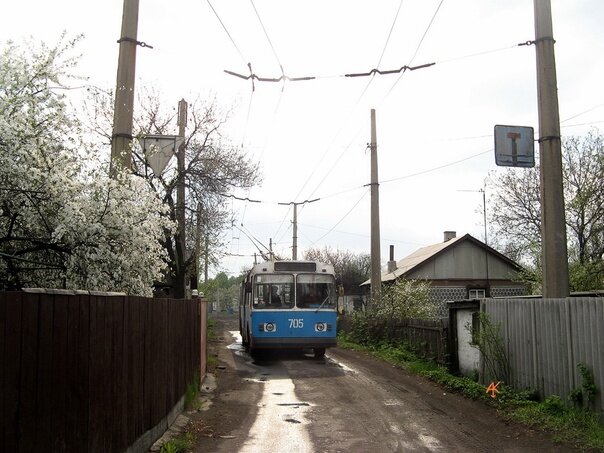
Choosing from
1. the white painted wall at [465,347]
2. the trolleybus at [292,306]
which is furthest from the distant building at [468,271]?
the white painted wall at [465,347]

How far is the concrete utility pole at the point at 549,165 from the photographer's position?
32.2 feet

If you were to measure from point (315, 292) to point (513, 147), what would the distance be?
841 centimetres

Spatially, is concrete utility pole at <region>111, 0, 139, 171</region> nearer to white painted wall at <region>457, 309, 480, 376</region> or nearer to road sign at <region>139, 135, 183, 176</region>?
road sign at <region>139, 135, 183, 176</region>

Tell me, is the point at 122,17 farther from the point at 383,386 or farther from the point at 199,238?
the point at 199,238

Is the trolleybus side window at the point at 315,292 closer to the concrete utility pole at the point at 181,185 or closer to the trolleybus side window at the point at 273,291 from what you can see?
the trolleybus side window at the point at 273,291

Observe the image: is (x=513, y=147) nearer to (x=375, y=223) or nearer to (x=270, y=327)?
(x=270, y=327)

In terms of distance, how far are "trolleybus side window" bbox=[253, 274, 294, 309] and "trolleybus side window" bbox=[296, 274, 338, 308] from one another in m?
0.27

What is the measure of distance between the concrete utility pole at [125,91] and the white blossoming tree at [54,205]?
41 cm

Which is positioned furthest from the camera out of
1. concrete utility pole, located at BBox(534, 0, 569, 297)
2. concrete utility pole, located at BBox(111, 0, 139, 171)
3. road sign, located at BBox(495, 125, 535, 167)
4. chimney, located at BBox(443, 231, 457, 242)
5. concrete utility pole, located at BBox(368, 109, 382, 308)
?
chimney, located at BBox(443, 231, 457, 242)

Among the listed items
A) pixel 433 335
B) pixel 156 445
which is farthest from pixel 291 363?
pixel 156 445

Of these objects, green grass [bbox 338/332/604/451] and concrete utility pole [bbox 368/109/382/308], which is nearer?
green grass [bbox 338/332/604/451]

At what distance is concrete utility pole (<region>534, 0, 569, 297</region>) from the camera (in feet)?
32.2

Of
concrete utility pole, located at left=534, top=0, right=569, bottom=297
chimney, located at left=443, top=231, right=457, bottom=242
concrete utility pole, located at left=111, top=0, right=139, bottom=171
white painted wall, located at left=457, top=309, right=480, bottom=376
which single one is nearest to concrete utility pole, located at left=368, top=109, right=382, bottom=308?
white painted wall, located at left=457, top=309, right=480, bottom=376

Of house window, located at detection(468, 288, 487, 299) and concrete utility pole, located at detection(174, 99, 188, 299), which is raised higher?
concrete utility pole, located at detection(174, 99, 188, 299)
